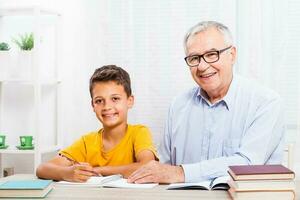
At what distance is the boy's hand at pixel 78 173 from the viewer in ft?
5.65

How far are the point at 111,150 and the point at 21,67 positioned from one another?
110 centimetres

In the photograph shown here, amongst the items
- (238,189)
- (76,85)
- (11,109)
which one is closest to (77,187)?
(238,189)

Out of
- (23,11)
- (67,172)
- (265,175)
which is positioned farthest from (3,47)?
(265,175)

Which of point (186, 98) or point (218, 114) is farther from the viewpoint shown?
point (186, 98)

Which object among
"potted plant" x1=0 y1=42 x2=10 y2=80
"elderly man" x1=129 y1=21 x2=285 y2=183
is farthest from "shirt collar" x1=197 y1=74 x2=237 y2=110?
"potted plant" x1=0 y1=42 x2=10 y2=80

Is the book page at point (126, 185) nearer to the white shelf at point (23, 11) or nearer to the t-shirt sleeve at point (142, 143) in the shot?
the t-shirt sleeve at point (142, 143)

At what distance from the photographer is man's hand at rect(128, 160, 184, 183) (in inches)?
66.4

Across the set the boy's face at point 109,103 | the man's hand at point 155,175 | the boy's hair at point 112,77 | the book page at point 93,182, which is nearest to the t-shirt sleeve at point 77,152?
the boy's face at point 109,103

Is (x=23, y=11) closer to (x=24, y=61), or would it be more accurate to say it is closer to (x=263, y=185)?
(x=24, y=61)

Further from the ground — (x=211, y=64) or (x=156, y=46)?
(x=156, y=46)

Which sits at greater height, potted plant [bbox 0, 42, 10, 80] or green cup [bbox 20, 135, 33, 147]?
potted plant [bbox 0, 42, 10, 80]

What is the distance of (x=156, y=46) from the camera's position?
289 centimetres

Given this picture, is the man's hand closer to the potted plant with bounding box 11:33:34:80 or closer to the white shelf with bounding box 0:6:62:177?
the white shelf with bounding box 0:6:62:177

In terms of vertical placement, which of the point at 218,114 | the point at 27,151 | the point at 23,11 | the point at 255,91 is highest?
the point at 23,11
